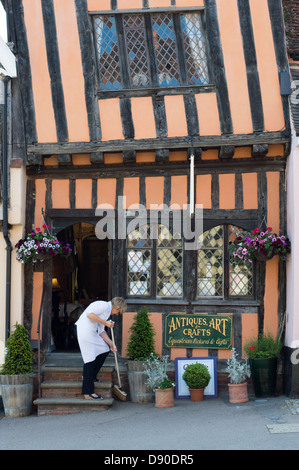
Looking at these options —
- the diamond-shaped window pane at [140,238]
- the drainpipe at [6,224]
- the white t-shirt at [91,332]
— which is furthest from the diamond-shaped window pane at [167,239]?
the drainpipe at [6,224]

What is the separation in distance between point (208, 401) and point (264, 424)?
1.69 metres

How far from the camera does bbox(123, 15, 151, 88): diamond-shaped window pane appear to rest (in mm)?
10094

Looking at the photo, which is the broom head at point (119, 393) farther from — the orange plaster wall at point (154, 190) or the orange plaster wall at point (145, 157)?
the orange plaster wall at point (145, 157)

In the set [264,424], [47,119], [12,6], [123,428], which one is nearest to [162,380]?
[123,428]

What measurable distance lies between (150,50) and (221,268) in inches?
145

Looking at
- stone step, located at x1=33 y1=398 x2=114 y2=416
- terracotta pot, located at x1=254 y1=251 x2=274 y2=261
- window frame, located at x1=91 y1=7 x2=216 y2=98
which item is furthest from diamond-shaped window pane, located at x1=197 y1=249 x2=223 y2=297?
window frame, located at x1=91 y1=7 x2=216 y2=98

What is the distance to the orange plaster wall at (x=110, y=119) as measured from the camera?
10.0 meters

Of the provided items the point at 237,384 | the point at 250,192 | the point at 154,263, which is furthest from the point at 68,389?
the point at 250,192

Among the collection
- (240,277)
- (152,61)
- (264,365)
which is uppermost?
(152,61)

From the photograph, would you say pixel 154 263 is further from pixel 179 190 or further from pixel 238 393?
pixel 238 393

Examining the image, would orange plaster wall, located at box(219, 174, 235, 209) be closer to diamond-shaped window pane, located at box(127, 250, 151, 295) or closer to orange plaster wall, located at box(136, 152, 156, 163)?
orange plaster wall, located at box(136, 152, 156, 163)

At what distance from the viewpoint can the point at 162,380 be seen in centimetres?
929

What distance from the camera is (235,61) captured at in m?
9.84
